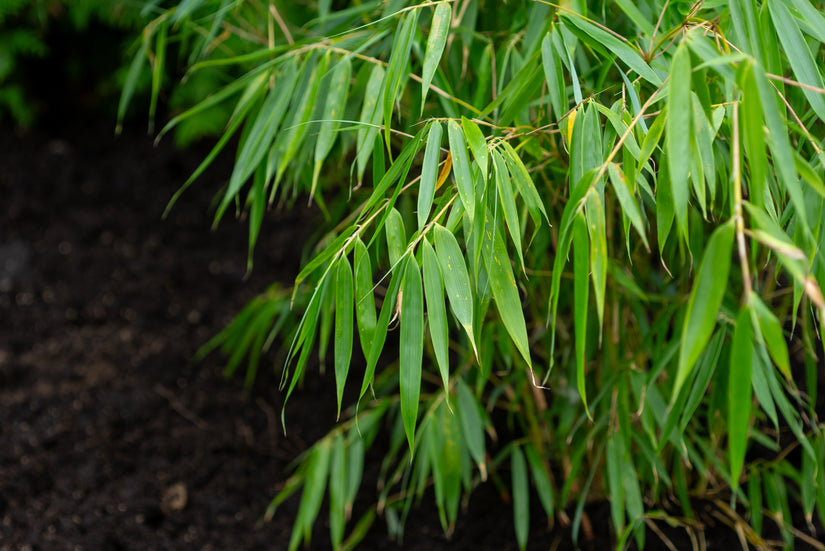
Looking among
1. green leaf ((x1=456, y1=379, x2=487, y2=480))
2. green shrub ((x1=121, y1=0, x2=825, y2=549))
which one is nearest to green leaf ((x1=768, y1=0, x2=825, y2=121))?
green shrub ((x1=121, y1=0, x2=825, y2=549))

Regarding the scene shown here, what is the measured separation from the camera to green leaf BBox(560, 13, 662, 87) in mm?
762

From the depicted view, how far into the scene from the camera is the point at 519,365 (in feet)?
4.15

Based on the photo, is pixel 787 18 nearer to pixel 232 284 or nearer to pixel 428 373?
pixel 428 373

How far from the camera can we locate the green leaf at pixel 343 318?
766mm

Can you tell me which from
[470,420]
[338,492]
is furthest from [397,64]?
[338,492]

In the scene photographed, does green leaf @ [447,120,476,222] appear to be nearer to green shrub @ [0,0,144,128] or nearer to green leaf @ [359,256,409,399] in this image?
green leaf @ [359,256,409,399]

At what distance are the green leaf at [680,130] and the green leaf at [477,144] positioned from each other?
176 millimetres

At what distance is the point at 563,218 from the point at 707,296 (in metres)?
0.18

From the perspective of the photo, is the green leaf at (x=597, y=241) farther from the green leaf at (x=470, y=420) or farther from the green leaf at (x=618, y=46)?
the green leaf at (x=470, y=420)

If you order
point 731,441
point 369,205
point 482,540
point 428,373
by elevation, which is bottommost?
point 482,540

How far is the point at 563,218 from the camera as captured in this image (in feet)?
2.20

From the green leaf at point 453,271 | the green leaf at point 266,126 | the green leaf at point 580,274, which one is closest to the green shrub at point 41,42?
the green leaf at point 266,126

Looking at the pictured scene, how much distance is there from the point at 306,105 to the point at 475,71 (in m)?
0.33

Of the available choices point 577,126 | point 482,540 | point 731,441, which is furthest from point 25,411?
point 731,441
